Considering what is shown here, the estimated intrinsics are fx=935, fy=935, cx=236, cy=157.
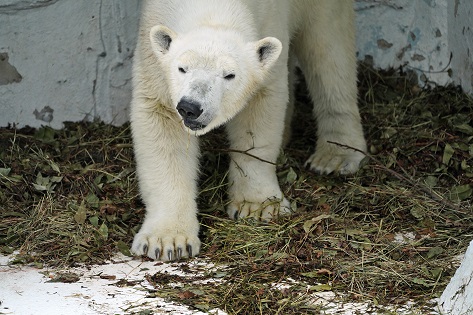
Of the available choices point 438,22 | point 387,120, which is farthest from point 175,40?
point 438,22

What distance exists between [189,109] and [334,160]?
1.53 m

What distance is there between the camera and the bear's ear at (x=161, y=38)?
11.4ft

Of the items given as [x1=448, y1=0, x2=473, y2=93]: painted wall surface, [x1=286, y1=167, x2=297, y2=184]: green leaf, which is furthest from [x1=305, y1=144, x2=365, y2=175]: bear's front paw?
[x1=448, y1=0, x2=473, y2=93]: painted wall surface

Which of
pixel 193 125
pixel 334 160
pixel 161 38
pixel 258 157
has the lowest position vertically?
pixel 334 160

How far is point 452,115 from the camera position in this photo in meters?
4.88

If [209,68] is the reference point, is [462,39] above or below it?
below

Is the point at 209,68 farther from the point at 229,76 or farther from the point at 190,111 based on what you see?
the point at 190,111

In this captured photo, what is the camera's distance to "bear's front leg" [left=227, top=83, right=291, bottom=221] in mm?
3959

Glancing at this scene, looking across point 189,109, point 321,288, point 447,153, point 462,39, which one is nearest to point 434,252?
point 321,288

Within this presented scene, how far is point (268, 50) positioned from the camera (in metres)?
3.58

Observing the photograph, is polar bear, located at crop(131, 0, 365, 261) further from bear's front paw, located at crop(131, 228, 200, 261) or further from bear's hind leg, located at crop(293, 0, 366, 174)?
bear's hind leg, located at crop(293, 0, 366, 174)

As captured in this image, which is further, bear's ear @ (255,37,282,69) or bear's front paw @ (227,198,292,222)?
bear's front paw @ (227,198,292,222)

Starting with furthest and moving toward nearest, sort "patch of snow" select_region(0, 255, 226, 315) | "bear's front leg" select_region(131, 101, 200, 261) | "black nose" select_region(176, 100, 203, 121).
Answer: "bear's front leg" select_region(131, 101, 200, 261), "black nose" select_region(176, 100, 203, 121), "patch of snow" select_region(0, 255, 226, 315)

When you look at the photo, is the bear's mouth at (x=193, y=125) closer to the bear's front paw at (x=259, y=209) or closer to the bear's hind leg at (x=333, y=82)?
the bear's front paw at (x=259, y=209)
